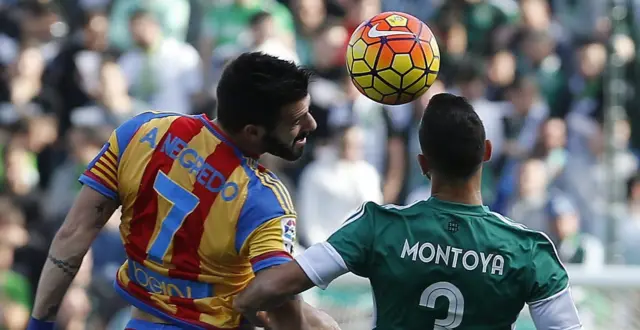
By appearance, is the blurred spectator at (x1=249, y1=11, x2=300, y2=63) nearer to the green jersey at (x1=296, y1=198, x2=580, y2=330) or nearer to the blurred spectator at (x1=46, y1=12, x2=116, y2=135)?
the blurred spectator at (x1=46, y1=12, x2=116, y2=135)

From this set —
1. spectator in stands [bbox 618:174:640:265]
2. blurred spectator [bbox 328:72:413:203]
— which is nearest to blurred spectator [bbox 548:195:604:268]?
spectator in stands [bbox 618:174:640:265]

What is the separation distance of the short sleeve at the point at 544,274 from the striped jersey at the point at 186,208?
0.94 metres

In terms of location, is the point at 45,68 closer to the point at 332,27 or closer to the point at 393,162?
the point at 332,27

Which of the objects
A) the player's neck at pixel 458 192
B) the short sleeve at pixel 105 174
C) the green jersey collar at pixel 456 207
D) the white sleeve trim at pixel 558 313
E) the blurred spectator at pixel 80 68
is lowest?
the blurred spectator at pixel 80 68

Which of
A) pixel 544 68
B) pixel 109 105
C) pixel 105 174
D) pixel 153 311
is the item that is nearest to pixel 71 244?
pixel 105 174

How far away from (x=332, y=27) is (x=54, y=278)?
561 centimetres

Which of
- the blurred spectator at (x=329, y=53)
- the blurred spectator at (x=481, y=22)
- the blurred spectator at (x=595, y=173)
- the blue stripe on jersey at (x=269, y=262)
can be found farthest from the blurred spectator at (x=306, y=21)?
the blue stripe on jersey at (x=269, y=262)

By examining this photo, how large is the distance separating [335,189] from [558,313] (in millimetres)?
5139

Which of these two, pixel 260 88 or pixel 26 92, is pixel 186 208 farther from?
pixel 26 92

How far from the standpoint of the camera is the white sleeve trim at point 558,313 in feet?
12.3

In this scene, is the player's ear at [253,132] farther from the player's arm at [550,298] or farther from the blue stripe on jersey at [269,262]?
the player's arm at [550,298]

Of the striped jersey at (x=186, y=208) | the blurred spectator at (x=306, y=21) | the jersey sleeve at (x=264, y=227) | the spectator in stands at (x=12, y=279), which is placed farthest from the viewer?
the blurred spectator at (x=306, y=21)

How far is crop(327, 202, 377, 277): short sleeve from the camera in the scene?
381 cm

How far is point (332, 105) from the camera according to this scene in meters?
9.10
